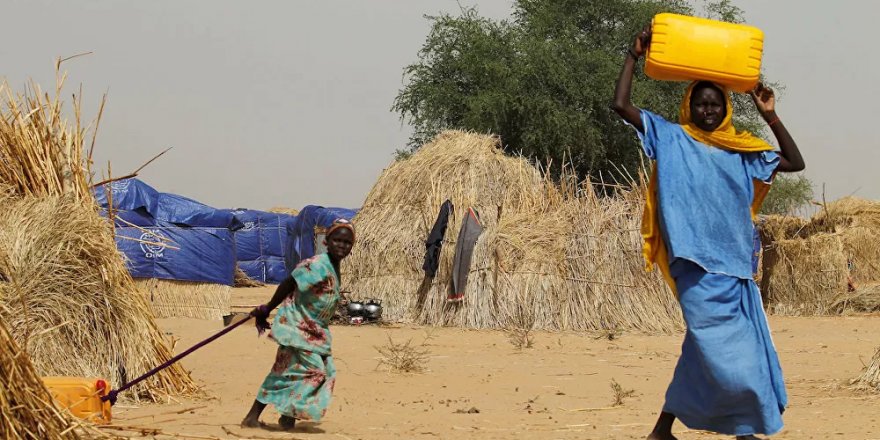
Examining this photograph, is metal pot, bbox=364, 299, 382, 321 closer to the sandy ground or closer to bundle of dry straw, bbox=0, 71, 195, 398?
the sandy ground

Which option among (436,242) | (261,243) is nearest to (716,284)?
(436,242)

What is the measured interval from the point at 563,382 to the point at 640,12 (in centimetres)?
2324

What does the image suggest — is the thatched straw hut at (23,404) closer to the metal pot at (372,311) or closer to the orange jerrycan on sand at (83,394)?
the orange jerrycan on sand at (83,394)

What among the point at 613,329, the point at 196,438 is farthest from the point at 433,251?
the point at 196,438

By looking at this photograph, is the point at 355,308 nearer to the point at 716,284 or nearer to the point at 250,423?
the point at 250,423

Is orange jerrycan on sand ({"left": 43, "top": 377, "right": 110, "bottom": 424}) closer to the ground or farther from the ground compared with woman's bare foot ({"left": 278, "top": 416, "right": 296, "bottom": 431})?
farther from the ground

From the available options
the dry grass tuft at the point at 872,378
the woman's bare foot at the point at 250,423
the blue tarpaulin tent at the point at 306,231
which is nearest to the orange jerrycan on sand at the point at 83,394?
the woman's bare foot at the point at 250,423

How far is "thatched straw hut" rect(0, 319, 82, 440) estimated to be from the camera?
3930mm

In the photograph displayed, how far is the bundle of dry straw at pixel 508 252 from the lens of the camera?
15.2 meters

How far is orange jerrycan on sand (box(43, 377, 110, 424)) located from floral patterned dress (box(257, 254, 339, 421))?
0.87 m

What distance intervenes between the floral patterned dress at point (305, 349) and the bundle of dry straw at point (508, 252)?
350 inches

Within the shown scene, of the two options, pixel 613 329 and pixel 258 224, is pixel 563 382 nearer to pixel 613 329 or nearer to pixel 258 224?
pixel 613 329

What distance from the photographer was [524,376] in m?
9.69

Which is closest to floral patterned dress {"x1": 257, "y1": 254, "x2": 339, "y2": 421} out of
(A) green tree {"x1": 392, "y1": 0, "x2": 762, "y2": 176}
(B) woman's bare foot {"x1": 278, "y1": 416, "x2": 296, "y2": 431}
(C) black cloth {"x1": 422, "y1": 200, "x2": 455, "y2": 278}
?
(B) woman's bare foot {"x1": 278, "y1": 416, "x2": 296, "y2": 431}
